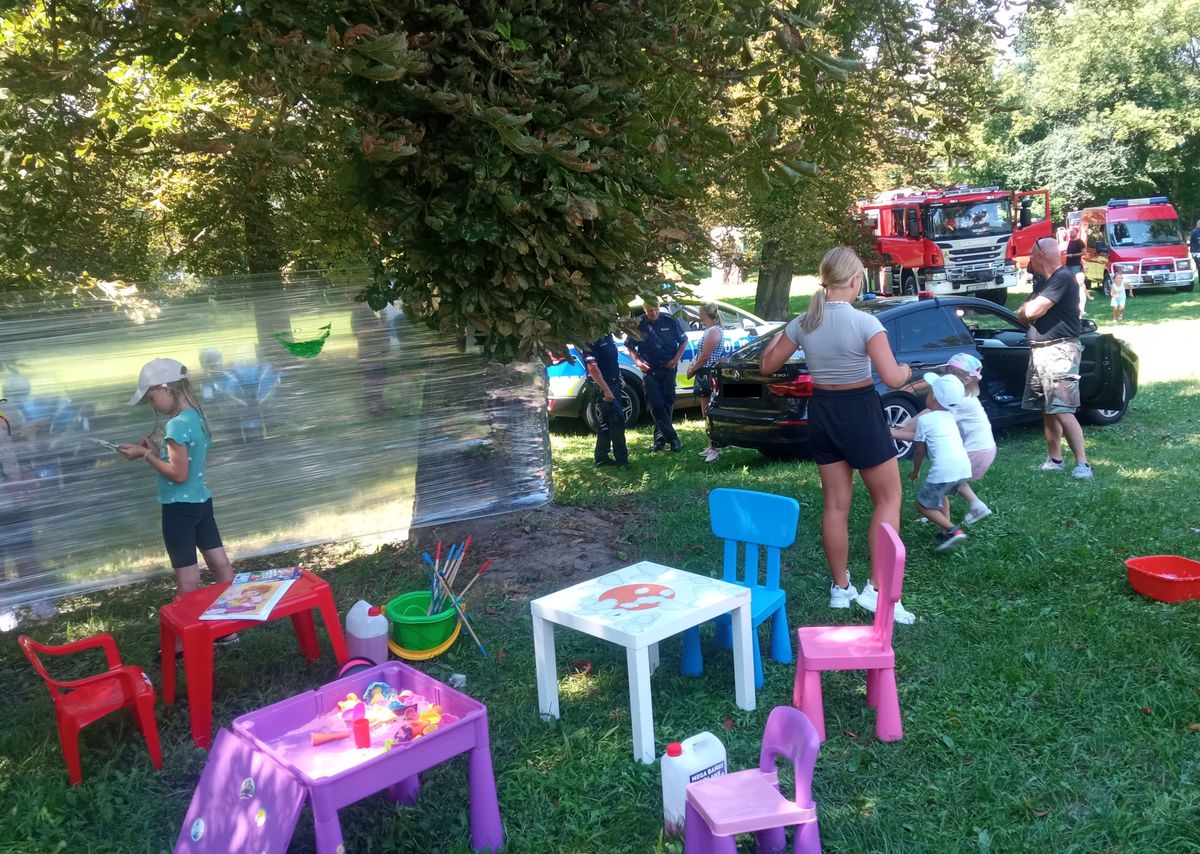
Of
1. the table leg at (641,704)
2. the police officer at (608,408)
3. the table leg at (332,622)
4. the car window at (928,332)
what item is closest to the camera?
the table leg at (641,704)

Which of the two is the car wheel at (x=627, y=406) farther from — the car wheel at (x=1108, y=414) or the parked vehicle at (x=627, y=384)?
the car wheel at (x=1108, y=414)

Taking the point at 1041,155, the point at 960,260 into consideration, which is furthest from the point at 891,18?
the point at 1041,155

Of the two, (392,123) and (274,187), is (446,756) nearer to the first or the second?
(392,123)

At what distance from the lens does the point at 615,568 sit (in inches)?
227

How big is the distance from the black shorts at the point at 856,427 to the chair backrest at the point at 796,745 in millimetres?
1831

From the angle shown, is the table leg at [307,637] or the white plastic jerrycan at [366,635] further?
the table leg at [307,637]

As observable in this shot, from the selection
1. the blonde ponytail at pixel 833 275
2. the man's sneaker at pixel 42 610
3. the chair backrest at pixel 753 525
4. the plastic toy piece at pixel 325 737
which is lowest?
the man's sneaker at pixel 42 610

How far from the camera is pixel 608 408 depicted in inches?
328

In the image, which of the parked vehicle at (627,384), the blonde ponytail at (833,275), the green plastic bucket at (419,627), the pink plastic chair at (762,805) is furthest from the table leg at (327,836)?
the parked vehicle at (627,384)

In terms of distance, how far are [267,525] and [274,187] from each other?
7.87 feet

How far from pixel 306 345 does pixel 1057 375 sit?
5.58 m

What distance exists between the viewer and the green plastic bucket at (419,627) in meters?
4.58

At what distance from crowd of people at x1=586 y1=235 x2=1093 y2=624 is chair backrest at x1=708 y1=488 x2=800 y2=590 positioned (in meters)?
0.34

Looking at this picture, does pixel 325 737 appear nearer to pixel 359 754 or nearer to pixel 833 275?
pixel 359 754
